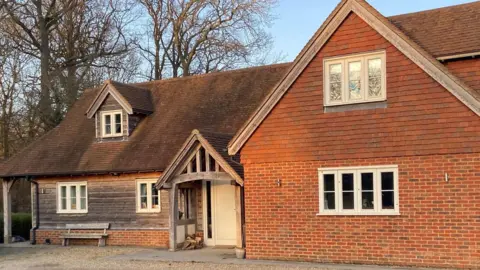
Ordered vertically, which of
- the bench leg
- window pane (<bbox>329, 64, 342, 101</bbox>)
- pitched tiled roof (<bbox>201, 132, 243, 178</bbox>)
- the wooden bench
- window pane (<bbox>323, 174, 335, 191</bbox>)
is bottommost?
the bench leg

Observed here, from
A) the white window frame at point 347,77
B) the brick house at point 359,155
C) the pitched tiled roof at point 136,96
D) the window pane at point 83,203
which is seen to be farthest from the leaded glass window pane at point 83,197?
the white window frame at point 347,77

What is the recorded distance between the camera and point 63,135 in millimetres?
24297

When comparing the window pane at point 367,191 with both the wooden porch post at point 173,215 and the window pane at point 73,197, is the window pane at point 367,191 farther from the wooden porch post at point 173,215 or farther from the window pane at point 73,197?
the window pane at point 73,197

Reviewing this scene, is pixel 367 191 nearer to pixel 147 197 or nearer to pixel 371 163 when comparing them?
pixel 371 163

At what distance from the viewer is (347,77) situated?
49.1 ft

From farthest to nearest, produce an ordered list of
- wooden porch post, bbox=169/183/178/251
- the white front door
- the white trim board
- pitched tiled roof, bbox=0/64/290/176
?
pitched tiled roof, bbox=0/64/290/176 → the white front door → wooden porch post, bbox=169/183/178/251 → the white trim board

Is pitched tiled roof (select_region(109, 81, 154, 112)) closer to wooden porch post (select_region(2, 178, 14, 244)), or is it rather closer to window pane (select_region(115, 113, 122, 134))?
window pane (select_region(115, 113, 122, 134))

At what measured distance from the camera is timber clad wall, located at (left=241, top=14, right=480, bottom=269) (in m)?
13.5

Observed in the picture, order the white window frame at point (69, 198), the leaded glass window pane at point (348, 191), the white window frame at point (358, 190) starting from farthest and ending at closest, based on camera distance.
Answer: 1. the white window frame at point (69, 198)
2. the leaded glass window pane at point (348, 191)
3. the white window frame at point (358, 190)

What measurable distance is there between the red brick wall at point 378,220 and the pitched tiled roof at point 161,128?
4.92 metres

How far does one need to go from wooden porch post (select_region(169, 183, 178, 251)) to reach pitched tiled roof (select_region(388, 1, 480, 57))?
794cm

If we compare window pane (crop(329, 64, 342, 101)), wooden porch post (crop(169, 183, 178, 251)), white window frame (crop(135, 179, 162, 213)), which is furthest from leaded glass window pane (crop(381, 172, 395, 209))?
white window frame (crop(135, 179, 162, 213))

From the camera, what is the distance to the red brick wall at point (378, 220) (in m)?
13.5

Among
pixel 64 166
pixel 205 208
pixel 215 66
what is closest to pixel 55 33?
Answer: pixel 215 66
